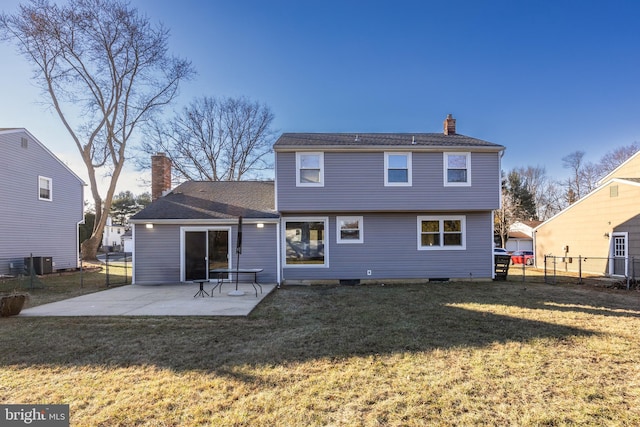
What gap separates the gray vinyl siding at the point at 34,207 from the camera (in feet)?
47.4

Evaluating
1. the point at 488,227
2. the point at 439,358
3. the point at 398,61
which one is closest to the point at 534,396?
the point at 439,358

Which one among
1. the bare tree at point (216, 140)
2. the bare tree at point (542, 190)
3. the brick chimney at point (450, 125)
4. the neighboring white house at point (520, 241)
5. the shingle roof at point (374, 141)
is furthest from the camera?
the bare tree at point (542, 190)

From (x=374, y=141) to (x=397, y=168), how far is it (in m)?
1.49

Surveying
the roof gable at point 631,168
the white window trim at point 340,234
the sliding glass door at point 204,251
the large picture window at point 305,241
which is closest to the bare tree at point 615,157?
the roof gable at point 631,168

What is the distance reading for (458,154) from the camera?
39.4 ft

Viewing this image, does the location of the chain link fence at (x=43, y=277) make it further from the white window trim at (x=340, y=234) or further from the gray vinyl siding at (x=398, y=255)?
the white window trim at (x=340, y=234)

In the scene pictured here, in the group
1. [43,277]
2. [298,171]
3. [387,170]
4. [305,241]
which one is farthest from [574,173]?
[43,277]

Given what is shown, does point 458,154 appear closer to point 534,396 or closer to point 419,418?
point 534,396

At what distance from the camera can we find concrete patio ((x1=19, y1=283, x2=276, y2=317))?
7.30 meters

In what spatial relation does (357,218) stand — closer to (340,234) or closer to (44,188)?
(340,234)

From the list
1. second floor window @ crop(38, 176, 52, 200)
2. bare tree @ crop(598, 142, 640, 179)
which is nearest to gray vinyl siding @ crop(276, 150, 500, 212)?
second floor window @ crop(38, 176, 52, 200)

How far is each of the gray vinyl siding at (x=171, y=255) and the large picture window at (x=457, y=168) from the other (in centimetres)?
702

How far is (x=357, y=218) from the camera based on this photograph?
12391mm

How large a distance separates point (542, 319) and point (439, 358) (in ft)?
12.6
